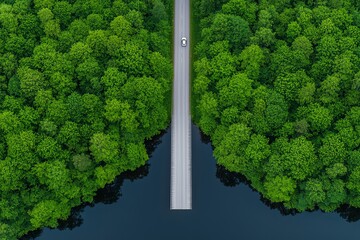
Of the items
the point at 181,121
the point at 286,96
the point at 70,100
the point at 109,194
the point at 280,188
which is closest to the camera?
the point at 280,188

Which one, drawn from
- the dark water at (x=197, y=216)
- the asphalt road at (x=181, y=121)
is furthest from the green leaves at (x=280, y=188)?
the asphalt road at (x=181, y=121)

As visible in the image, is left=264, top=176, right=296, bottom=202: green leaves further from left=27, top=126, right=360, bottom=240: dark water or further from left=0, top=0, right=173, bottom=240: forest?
left=0, top=0, right=173, bottom=240: forest

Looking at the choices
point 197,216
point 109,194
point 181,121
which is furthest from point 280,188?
point 109,194

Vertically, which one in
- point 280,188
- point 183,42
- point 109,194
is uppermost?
point 183,42

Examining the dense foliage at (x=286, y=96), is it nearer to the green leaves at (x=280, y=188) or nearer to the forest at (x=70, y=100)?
the green leaves at (x=280, y=188)

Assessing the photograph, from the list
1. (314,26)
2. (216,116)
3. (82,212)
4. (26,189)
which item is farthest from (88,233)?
(314,26)

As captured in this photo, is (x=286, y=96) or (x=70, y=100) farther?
(x=286, y=96)

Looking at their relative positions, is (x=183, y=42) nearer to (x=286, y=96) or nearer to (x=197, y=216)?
(x=286, y=96)

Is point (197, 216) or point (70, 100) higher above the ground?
point (70, 100)
